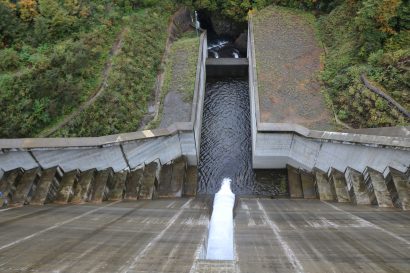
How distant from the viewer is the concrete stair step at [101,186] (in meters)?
11.9

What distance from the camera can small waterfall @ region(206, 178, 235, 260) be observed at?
8625 mm

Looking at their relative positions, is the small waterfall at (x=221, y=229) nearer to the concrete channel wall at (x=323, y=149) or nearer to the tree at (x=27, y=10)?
the concrete channel wall at (x=323, y=149)

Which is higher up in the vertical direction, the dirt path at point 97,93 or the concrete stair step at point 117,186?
the dirt path at point 97,93

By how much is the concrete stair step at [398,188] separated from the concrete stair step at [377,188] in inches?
5.7

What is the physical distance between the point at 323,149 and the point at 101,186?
8601mm

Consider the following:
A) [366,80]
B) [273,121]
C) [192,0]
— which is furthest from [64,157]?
[192,0]

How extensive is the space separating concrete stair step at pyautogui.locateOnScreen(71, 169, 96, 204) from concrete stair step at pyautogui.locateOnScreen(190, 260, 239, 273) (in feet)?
21.3

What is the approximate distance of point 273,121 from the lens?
13.6 m

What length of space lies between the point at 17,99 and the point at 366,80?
44.5ft

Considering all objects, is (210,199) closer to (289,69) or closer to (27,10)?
(289,69)

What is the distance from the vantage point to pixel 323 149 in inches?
492

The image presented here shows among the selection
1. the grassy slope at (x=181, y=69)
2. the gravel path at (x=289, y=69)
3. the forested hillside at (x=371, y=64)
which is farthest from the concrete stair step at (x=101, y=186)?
the forested hillside at (x=371, y=64)

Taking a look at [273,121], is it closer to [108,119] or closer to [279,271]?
[108,119]

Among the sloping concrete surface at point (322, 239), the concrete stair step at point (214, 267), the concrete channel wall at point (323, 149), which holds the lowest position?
the concrete stair step at point (214, 267)
